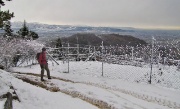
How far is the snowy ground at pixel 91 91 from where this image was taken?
992cm

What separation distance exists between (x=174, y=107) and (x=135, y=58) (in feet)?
41.4

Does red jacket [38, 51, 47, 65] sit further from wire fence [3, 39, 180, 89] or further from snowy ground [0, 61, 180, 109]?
wire fence [3, 39, 180, 89]

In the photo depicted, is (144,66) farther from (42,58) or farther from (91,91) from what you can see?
(91,91)

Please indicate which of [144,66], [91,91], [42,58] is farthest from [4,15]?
[144,66]

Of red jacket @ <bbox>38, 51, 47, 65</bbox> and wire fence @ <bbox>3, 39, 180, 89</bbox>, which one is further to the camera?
wire fence @ <bbox>3, 39, 180, 89</bbox>

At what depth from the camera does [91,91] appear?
46.5 ft

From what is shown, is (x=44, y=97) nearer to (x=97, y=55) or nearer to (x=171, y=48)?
(x=171, y=48)

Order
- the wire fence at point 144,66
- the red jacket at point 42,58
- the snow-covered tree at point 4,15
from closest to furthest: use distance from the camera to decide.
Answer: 1. the snow-covered tree at point 4,15
2. the red jacket at point 42,58
3. the wire fence at point 144,66

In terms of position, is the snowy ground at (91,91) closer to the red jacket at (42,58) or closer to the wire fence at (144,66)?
the wire fence at (144,66)

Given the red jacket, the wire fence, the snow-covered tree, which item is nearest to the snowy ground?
the wire fence

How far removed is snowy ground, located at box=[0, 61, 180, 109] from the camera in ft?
32.6

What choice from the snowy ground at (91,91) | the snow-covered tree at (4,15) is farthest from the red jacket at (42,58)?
the snow-covered tree at (4,15)

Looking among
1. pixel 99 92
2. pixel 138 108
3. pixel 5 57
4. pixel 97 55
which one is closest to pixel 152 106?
pixel 138 108

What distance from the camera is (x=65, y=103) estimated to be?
10.1 metres
